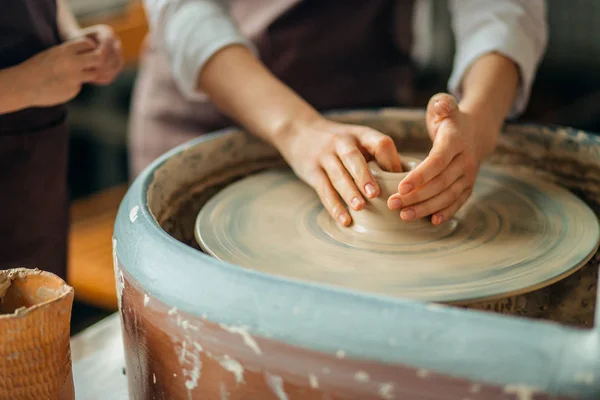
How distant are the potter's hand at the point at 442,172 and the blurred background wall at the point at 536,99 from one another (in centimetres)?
235

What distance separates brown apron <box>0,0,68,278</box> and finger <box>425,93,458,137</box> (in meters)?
0.62

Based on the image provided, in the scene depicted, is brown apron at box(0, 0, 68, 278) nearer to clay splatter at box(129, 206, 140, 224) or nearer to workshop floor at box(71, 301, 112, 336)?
clay splatter at box(129, 206, 140, 224)

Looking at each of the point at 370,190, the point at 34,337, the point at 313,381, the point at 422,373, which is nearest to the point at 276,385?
the point at 313,381

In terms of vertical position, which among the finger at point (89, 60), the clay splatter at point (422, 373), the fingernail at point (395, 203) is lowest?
Answer: the fingernail at point (395, 203)

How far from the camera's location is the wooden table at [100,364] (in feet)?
3.54

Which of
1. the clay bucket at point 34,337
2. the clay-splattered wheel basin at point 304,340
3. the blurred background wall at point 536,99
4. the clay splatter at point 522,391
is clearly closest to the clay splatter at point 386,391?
the clay-splattered wheel basin at point 304,340

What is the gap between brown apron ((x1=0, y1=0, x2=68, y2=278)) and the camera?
3.55 feet

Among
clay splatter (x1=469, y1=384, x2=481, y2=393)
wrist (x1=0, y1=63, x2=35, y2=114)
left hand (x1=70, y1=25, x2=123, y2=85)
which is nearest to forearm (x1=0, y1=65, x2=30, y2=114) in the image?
wrist (x1=0, y1=63, x2=35, y2=114)

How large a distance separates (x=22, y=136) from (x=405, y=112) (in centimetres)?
70

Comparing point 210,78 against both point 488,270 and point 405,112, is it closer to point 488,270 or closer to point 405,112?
point 405,112

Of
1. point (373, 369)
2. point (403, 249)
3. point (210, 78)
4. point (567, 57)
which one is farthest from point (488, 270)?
point (567, 57)

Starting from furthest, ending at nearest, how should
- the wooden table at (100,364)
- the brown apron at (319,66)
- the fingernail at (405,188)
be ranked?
the brown apron at (319,66) < the wooden table at (100,364) < the fingernail at (405,188)

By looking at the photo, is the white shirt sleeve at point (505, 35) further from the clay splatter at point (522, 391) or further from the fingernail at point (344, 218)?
the clay splatter at point (522, 391)

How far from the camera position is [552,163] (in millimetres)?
1294
